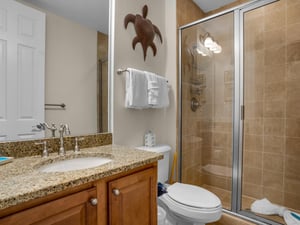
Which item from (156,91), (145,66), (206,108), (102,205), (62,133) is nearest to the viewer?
(102,205)

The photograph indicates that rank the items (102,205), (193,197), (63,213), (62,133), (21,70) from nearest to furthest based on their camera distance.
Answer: (63,213) < (102,205) < (21,70) < (62,133) < (193,197)

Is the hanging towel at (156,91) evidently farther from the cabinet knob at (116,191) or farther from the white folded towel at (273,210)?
the white folded towel at (273,210)

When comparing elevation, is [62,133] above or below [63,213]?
above

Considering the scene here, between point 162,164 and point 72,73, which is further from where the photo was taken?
point 162,164

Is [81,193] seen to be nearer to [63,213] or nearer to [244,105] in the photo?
[63,213]

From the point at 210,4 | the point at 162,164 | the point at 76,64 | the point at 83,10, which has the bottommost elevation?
the point at 162,164

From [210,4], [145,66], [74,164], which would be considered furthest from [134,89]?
[210,4]

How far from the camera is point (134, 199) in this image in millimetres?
899

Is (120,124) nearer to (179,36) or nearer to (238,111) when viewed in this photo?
(238,111)

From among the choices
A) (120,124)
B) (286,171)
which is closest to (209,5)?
(120,124)

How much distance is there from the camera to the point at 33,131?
1084mm

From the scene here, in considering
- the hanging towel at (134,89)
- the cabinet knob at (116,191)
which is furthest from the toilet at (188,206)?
the hanging towel at (134,89)

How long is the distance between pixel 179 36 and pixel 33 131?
174cm

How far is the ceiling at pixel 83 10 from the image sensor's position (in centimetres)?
117
